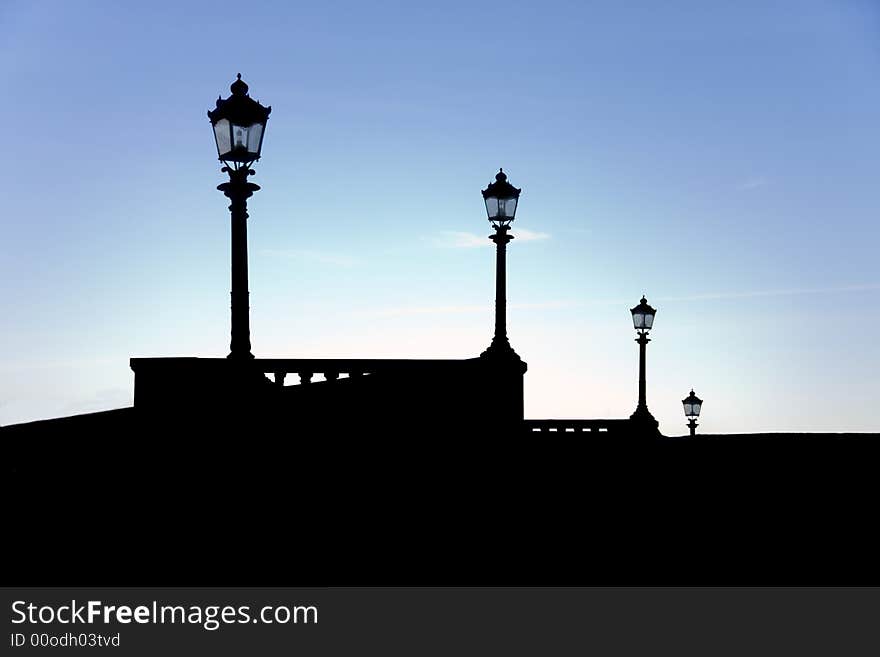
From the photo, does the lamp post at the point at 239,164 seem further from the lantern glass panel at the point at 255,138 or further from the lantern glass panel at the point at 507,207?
the lantern glass panel at the point at 507,207

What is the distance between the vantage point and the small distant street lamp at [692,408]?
33781 millimetres

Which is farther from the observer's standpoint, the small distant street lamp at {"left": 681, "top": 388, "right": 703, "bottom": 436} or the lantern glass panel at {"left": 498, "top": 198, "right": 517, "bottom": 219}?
the small distant street lamp at {"left": 681, "top": 388, "right": 703, "bottom": 436}

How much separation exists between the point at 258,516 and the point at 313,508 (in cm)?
86

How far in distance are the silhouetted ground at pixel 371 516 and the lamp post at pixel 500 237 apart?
5.48 feet

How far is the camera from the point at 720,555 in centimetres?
1352

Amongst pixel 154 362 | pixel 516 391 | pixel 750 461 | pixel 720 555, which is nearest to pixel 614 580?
pixel 720 555

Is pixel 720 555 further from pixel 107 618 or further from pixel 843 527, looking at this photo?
pixel 107 618

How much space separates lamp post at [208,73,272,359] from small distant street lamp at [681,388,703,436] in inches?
1032

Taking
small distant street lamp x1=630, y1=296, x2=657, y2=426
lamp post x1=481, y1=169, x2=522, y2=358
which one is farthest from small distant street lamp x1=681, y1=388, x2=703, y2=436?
lamp post x1=481, y1=169, x2=522, y2=358

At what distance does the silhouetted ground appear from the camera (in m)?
9.89

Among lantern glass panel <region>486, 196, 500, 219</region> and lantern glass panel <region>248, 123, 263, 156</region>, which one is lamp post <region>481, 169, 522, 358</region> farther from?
lantern glass panel <region>248, 123, 263, 156</region>

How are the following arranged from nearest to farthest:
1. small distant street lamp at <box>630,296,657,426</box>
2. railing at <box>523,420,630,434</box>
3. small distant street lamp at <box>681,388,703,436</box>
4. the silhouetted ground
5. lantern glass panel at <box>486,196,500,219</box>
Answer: the silhouetted ground
lantern glass panel at <box>486,196,500,219</box>
railing at <box>523,420,630,434</box>
small distant street lamp at <box>630,296,657,426</box>
small distant street lamp at <box>681,388,703,436</box>

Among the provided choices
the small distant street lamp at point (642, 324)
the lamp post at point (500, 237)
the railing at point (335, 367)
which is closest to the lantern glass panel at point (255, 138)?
the railing at point (335, 367)

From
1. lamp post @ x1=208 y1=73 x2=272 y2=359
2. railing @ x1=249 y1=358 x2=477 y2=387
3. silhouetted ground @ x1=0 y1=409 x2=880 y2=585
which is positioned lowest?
silhouetted ground @ x1=0 y1=409 x2=880 y2=585
